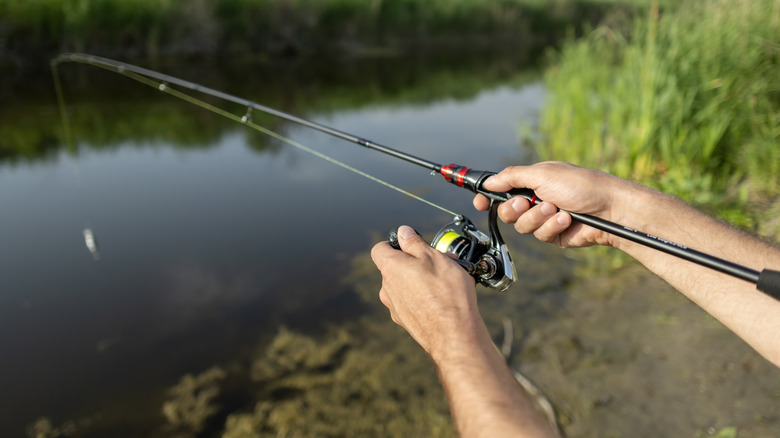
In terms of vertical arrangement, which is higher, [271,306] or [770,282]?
[770,282]

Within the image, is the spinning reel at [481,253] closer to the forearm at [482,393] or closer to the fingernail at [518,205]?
the fingernail at [518,205]

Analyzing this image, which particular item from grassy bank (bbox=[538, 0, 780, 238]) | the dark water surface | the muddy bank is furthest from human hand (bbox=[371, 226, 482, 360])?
grassy bank (bbox=[538, 0, 780, 238])

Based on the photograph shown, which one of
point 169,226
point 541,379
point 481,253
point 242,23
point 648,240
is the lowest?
point 169,226

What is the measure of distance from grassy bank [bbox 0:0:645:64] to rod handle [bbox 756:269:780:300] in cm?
1235

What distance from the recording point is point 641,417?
2.39m

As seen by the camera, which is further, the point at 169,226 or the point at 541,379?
the point at 169,226

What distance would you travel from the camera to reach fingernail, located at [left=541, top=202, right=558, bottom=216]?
5.47 feet

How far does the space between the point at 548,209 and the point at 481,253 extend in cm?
26

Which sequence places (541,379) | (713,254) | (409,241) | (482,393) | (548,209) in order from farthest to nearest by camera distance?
(541,379)
(548,209)
(713,254)
(409,241)
(482,393)

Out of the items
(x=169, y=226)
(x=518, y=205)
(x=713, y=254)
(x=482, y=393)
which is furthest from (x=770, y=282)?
(x=169, y=226)

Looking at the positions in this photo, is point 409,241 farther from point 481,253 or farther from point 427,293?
point 481,253

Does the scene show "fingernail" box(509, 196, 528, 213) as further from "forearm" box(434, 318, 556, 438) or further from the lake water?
the lake water

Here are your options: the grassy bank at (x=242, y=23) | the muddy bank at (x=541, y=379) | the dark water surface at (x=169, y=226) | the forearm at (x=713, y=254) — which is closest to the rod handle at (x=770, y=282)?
the forearm at (x=713, y=254)

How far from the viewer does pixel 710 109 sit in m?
4.20
